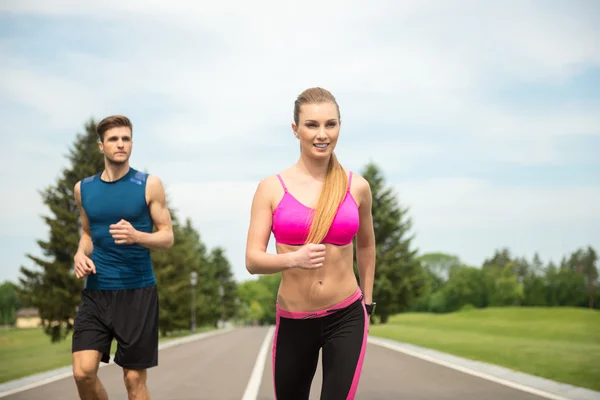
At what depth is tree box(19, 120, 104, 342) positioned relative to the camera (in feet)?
136

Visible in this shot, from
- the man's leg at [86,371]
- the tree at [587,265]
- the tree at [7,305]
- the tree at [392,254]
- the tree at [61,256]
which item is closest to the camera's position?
the man's leg at [86,371]

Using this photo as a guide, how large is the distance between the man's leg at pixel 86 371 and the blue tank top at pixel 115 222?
47 centimetres

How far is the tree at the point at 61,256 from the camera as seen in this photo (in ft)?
136

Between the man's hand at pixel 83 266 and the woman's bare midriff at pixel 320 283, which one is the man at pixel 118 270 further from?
the woman's bare midriff at pixel 320 283

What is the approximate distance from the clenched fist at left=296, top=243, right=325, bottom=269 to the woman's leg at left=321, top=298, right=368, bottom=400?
571mm

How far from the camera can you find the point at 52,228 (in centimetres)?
4212

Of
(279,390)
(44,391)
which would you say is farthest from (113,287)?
(44,391)

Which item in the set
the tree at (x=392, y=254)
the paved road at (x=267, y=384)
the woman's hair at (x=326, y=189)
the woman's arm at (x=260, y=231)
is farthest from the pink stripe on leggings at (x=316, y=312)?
the tree at (x=392, y=254)

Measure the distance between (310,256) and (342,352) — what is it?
758mm

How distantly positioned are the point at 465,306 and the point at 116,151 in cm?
12934

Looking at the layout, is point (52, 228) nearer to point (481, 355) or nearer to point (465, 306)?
point (481, 355)

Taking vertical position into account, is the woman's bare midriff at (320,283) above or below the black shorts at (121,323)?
above

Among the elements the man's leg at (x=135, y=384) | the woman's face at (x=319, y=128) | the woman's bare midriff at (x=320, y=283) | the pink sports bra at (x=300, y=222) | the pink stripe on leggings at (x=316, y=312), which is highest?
the woman's face at (x=319, y=128)

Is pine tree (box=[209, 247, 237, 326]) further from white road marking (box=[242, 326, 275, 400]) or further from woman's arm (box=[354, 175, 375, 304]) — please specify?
woman's arm (box=[354, 175, 375, 304])
